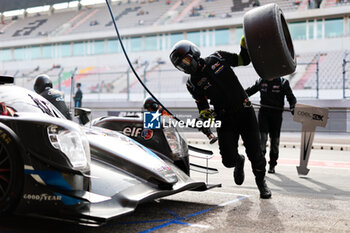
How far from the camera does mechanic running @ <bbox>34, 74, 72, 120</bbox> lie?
5884 millimetres

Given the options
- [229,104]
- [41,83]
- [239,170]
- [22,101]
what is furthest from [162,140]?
[41,83]

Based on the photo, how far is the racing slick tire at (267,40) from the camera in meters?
3.82

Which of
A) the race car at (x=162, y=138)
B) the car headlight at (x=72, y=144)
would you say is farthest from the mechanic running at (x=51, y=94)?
the car headlight at (x=72, y=144)

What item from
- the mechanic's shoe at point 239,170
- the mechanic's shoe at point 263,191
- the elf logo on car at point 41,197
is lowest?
the mechanic's shoe at point 263,191

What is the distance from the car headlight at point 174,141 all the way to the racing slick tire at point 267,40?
38.5 inches

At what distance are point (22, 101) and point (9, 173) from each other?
2.32ft

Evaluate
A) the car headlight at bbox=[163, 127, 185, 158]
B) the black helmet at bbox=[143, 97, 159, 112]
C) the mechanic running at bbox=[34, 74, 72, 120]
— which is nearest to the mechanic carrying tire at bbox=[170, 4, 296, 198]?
the car headlight at bbox=[163, 127, 185, 158]

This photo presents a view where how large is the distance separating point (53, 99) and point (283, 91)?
340cm

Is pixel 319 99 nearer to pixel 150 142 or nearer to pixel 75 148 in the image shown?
pixel 150 142

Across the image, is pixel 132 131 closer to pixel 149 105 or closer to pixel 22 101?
pixel 22 101

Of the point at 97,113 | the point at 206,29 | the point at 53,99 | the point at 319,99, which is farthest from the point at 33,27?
the point at 53,99

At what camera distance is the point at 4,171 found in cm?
262

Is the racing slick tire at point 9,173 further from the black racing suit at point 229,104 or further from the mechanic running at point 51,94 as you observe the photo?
the mechanic running at point 51,94

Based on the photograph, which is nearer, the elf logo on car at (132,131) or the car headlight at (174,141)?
the car headlight at (174,141)
